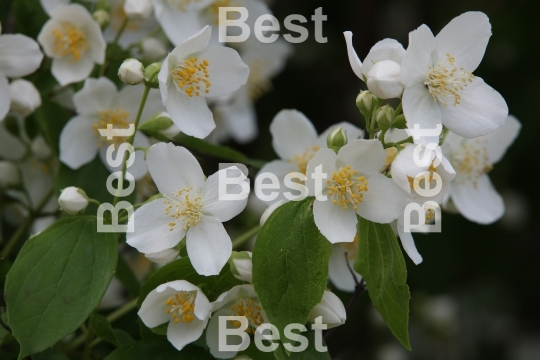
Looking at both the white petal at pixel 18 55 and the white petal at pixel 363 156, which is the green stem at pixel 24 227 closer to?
the white petal at pixel 18 55

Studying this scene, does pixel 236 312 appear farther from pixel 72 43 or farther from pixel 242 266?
pixel 72 43

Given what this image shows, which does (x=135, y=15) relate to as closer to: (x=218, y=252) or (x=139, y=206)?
(x=139, y=206)

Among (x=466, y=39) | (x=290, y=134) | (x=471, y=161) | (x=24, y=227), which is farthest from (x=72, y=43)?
(x=471, y=161)

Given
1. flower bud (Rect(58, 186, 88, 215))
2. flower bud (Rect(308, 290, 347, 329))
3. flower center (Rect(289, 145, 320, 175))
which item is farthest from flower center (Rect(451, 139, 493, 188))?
flower bud (Rect(58, 186, 88, 215))

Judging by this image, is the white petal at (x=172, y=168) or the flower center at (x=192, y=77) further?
the flower center at (x=192, y=77)

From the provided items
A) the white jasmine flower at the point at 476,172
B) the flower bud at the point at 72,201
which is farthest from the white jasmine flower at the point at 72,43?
the white jasmine flower at the point at 476,172
